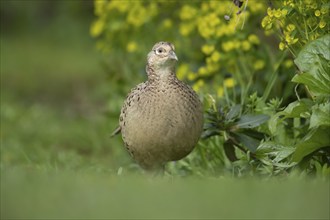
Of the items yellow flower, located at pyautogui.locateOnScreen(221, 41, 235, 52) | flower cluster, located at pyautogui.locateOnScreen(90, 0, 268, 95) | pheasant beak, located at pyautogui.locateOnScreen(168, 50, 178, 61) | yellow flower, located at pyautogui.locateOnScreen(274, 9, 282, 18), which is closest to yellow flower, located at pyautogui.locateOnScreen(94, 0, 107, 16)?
flower cluster, located at pyautogui.locateOnScreen(90, 0, 268, 95)

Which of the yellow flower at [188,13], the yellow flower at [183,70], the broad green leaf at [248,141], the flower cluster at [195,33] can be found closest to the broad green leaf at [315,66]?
the broad green leaf at [248,141]

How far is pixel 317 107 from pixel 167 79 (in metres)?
1.02

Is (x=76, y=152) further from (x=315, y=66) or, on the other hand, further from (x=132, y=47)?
(x=315, y=66)

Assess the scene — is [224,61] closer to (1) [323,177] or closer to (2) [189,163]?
(2) [189,163]

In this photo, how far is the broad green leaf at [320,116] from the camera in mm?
4988

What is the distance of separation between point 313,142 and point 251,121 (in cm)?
89

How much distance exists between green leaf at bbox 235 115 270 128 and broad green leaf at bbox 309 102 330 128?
93cm

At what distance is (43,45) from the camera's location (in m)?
14.3

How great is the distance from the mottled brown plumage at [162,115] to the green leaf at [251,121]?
0.44 metres

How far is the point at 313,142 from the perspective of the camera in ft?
17.0

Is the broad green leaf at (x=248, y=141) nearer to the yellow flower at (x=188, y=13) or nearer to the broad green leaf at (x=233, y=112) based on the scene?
the broad green leaf at (x=233, y=112)

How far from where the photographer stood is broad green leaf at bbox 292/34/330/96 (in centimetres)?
Answer: 514

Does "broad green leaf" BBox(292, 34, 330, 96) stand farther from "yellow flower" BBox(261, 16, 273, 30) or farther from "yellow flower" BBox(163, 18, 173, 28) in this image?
"yellow flower" BBox(163, 18, 173, 28)

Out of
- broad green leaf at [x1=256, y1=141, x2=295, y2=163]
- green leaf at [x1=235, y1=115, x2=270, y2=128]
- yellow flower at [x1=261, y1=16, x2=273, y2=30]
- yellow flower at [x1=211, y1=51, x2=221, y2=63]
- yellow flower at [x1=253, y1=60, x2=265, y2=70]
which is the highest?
yellow flower at [x1=211, y1=51, x2=221, y2=63]
